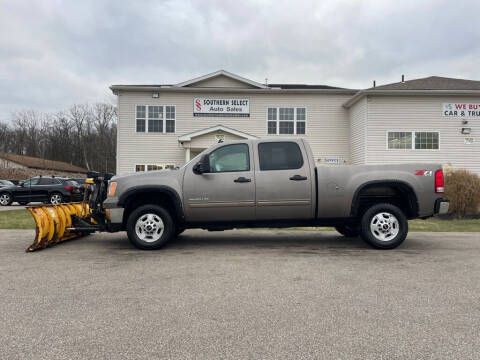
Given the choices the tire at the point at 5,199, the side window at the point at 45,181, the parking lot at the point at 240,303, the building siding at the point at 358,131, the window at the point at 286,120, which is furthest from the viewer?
the window at the point at 286,120

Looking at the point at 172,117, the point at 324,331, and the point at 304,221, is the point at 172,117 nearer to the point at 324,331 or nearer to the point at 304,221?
the point at 304,221

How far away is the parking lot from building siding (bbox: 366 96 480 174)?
43.8ft

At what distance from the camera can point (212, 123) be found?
20500 mm

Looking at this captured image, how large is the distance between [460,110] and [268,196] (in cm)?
1720

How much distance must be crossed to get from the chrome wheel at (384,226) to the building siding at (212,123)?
47.6ft

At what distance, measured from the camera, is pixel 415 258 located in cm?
578

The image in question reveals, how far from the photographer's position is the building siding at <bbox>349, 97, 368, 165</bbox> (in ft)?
61.8

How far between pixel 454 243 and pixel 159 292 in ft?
20.3

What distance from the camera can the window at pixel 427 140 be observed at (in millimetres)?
19094

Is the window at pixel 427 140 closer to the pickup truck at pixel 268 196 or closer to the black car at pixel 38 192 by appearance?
the pickup truck at pixel 268 196

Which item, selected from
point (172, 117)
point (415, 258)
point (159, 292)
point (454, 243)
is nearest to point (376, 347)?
point (159, 292)

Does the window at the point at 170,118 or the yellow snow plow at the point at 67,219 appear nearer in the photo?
the yellow snow plow at the point at 67,219

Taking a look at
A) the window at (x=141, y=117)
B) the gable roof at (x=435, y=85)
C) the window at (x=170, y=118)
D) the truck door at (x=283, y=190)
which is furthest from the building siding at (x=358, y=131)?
the truck door at (x=283, y=190)

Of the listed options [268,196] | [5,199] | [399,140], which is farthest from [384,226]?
[5,199]
